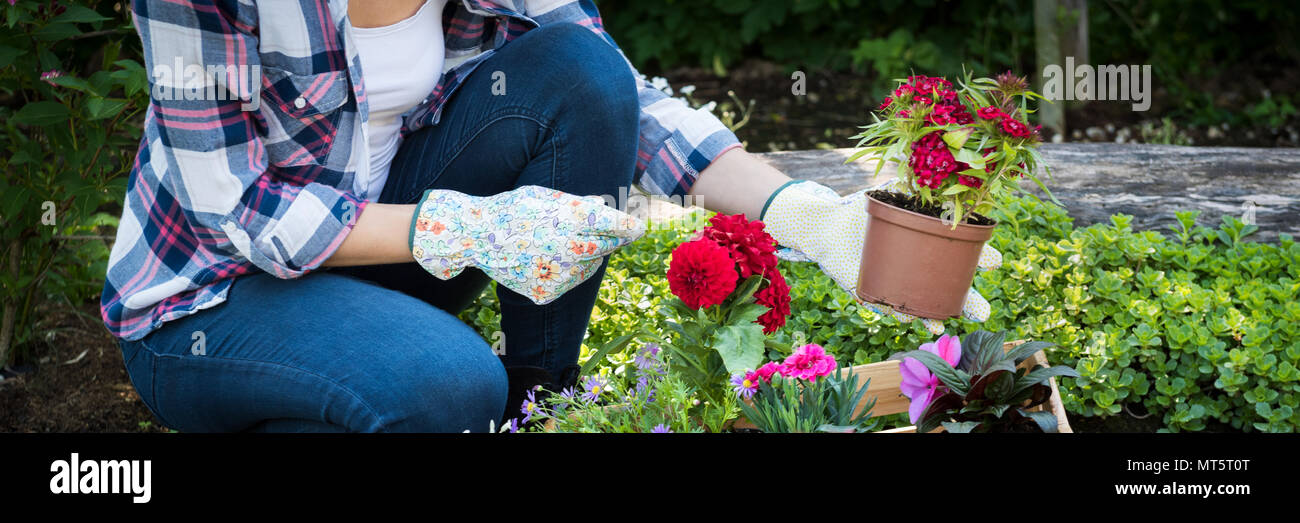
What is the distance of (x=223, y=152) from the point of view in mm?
1431

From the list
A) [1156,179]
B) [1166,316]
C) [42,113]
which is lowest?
[1166,316]

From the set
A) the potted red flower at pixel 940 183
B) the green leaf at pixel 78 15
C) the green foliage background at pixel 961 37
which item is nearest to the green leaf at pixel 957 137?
the potted red flower at pixel 940 183

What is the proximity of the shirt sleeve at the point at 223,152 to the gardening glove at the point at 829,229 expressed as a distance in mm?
652

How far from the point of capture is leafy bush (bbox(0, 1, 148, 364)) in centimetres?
197

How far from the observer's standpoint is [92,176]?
2201 millimetres

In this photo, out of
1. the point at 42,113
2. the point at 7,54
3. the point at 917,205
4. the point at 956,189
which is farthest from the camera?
the point at 42,113

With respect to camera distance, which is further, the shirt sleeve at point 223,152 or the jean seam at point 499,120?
the jean seam at point 499,120

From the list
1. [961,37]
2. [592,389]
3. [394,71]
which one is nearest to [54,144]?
[394,71]

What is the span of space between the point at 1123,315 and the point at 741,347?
3.56 feet

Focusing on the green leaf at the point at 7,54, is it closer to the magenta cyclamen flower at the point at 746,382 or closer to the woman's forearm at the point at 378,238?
the woman's forearm at the point at 378,238

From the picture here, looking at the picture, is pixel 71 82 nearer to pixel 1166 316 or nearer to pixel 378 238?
pixel 378 238

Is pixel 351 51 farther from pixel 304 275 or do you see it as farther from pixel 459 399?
pixel 459 399

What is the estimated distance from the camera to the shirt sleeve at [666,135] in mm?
1721

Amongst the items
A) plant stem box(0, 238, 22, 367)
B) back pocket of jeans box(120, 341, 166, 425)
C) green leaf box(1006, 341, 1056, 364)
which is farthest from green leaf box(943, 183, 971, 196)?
plant stem box(0, 238, 22, 367)
